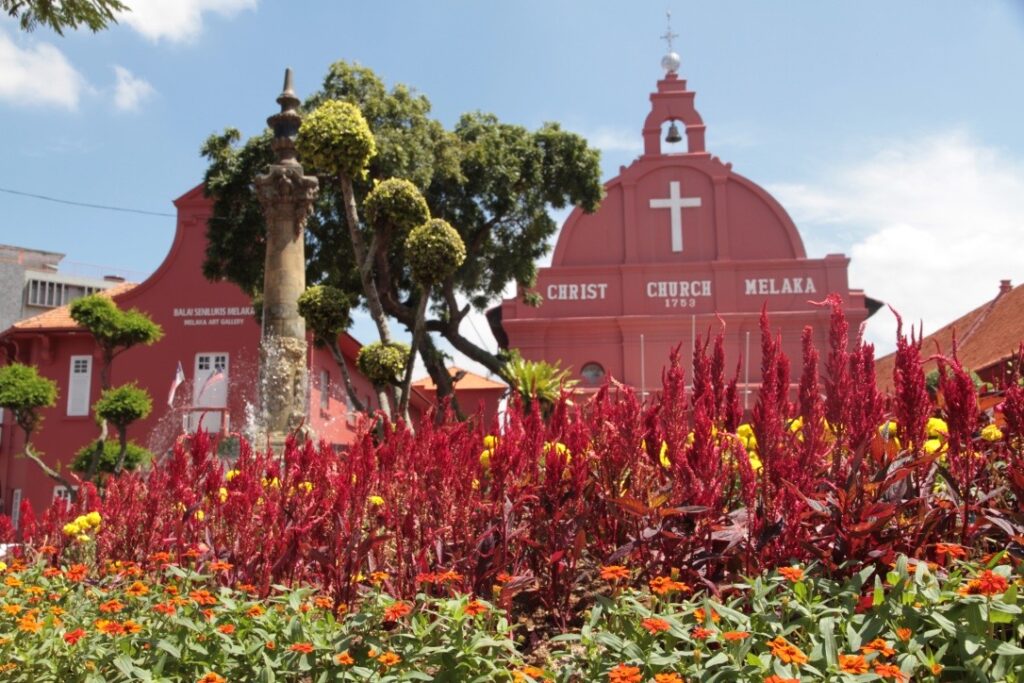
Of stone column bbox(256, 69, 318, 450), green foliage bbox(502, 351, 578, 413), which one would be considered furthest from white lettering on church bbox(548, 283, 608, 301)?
stone column bbox(256, 69, 318, 450)

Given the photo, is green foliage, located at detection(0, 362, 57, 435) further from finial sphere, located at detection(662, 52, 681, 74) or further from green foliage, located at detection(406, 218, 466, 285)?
finial sphere, located at detection(662, 52, 681, 74)

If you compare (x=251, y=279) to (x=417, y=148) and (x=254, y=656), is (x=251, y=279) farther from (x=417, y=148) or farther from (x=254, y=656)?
(x=254, y=656)

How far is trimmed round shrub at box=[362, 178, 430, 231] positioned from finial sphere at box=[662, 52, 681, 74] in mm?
16807

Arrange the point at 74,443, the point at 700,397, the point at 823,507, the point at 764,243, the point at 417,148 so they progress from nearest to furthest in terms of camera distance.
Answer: the point at 823,507 → the point at 700,397 → the point at 417,148 → the point at 74,443 → the point at 764,243

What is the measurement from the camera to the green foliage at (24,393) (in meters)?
16.7

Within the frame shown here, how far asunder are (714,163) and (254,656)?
23.1m

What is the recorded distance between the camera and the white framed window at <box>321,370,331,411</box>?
22.2 m

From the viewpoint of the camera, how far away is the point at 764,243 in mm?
23547

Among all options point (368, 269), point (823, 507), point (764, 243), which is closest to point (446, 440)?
point (823, 507)

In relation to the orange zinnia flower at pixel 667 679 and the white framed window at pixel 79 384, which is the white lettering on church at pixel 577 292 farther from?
the orange zinnia flower at pixel 667 679

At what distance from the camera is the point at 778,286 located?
23.2 metres

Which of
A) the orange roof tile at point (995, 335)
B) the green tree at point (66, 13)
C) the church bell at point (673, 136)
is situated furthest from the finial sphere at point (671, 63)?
the green tree at point (66, 13)

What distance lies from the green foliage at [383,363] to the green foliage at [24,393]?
9874 millimetres

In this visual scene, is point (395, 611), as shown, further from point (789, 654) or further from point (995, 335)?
point (995, 335)
